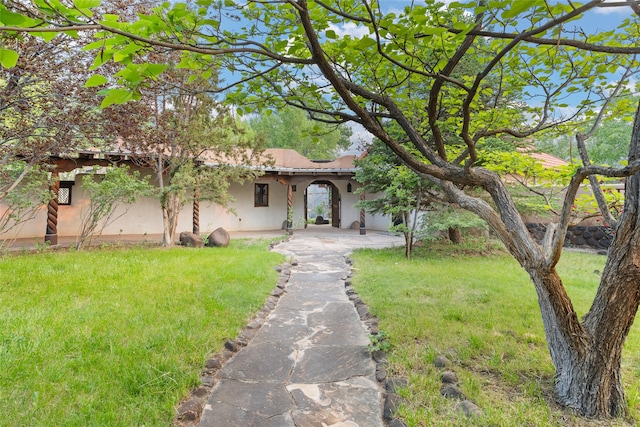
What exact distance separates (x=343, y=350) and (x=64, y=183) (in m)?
12.3

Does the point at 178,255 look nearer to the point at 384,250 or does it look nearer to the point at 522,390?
the point at 384,250

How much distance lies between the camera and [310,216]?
25.8 metres

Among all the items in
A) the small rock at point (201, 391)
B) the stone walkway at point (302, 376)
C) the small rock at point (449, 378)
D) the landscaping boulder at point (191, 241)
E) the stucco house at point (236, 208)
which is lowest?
the stone walkway at point (302, 376)

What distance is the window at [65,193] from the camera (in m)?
11.4

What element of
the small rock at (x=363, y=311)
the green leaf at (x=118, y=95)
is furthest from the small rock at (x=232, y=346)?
the green leaf at (x=118, y=95)

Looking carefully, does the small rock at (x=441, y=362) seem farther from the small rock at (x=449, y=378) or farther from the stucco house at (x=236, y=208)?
the stucco house at (x=236, y=208)

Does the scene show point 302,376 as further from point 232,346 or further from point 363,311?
point 363,311

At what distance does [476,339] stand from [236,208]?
1286 centimetres

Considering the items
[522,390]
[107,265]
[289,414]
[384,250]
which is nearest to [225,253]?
[107,265]

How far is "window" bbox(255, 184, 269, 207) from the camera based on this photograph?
1552cm

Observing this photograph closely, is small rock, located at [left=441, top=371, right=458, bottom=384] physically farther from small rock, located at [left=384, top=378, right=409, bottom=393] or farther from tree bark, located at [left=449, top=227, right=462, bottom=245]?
tree bark, located at [left=449, top=227, right=462, bottom=245]

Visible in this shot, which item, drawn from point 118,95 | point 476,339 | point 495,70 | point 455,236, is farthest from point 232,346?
point 455,236

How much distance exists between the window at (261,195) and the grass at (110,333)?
30.8 ft

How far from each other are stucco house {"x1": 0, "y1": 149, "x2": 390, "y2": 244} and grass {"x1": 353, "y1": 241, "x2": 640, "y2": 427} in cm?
573
